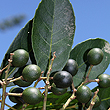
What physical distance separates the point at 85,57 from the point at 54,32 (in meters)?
0.23

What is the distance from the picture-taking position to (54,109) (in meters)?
0.99

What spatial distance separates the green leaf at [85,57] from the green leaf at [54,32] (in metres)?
Result: 0.11

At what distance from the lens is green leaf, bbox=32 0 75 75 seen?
0.87m

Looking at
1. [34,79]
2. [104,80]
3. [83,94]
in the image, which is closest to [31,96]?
[34,79]

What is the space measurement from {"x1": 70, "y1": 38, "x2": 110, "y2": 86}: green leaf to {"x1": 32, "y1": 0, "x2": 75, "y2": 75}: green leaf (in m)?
0.11

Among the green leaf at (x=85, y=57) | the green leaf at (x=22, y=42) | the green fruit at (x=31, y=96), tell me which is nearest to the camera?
the green fruit at (x=31, y=96)

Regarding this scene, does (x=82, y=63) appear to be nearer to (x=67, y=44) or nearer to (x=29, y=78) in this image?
(x=67, y=44)

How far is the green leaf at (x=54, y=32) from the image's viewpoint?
34.4 inches

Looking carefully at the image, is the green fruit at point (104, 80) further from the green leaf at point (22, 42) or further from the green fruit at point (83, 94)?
the green leaf at point (22, 42)

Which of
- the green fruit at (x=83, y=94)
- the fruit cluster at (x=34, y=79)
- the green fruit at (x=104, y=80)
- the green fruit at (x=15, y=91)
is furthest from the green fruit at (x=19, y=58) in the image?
the green fruit at (x=104, y=80)

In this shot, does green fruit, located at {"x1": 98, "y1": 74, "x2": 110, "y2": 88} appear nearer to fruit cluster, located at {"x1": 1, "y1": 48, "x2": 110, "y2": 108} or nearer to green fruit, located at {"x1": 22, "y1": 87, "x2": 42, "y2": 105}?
fruit cluster, located at {"x1": 1, "y1": 48, "x2": 110, "y2": 108}

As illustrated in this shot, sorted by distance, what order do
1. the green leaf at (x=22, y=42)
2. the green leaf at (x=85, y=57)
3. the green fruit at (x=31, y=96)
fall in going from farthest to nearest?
the green leaf at (x=85, y=57) → the green leaf at (x=22, y=42) → the green fruit at (x=31, y=96)

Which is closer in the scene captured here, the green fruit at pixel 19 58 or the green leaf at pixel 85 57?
the green fruit at pixel 19 58

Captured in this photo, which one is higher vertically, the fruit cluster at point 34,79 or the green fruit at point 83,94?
the fruit cluster at point 34,79
